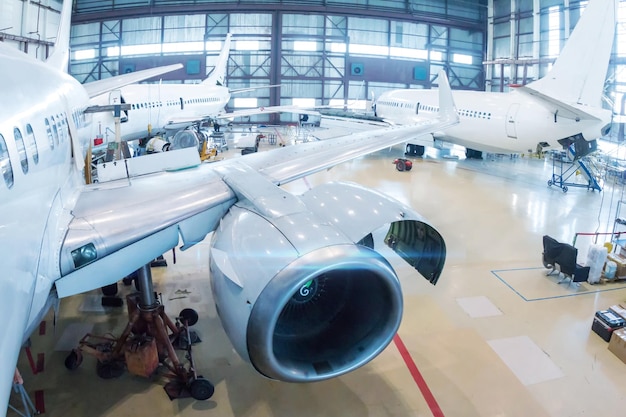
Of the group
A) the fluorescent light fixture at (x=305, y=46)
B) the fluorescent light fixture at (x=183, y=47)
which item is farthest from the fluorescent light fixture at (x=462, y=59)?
the fluorescent light fixture at (x=183, y=47)

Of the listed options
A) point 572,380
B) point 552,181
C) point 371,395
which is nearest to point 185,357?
point 371,395

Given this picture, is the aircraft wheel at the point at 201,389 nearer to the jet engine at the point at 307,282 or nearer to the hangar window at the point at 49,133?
the jet engine at the point at 307,282

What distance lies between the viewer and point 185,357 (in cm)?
565

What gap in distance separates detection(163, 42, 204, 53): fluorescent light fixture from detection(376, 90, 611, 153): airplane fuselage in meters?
21.0

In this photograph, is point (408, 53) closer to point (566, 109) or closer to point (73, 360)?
point (566, 109)

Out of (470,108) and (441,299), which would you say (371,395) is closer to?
(441,299)

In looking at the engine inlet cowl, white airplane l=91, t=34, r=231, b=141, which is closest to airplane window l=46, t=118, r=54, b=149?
the engine inlet cowl

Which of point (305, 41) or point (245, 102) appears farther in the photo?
point (245, 102)

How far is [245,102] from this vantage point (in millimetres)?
35562

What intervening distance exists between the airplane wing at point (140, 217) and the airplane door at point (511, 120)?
12.8m

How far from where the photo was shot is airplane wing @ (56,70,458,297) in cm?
379

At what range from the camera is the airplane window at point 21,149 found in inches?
126

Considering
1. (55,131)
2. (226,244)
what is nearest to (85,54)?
(55,131)

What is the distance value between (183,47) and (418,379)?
116ft
